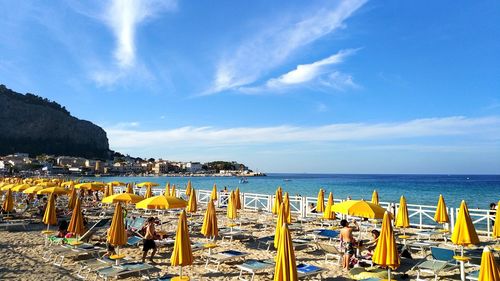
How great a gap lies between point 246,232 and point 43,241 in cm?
715

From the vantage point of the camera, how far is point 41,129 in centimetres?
14688

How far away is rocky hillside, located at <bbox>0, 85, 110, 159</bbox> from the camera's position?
134 m

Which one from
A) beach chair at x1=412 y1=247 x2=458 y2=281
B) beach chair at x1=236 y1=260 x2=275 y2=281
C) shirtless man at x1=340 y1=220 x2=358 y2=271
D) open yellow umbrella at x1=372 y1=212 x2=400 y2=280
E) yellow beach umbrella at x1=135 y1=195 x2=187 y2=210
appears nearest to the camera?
open yellow umbrella at x1=372 y1=212 x2=400 y2=280

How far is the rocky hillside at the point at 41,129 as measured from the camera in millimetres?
134125

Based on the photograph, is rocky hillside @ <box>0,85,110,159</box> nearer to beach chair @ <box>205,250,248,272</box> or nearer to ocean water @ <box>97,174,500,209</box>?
ocean water @ <box>97,174,500,209</box>

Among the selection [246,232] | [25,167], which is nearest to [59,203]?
[246,232]

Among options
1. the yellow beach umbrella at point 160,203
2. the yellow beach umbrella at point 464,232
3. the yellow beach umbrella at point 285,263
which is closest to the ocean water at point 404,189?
the yellow beach umbrella at point 464,232

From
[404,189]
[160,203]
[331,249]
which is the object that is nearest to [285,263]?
[331,249]

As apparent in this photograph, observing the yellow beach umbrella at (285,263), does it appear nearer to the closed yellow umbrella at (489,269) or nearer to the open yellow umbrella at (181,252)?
the open yellow umbrella at (181,252)

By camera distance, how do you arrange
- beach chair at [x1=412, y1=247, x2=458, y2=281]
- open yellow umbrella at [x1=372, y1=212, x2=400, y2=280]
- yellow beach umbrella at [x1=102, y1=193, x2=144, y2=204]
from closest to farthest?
1. open yellow umbrella at [x1=372, y1=212, x2=400, y2=280]
2. beach chair at [x1=412, y1=247, x2=458, y2=281]
3. yellow beach umbrella at [x1=102, y1=193, x2=144, y2=204]

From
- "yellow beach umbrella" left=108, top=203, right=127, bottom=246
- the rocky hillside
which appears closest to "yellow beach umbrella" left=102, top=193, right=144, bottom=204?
"yellow beach umbrella" left=108, top=203, right=127, bottom=246

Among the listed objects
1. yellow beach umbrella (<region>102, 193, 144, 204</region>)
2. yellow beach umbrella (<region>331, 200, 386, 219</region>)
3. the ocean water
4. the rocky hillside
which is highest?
the rocky hillside

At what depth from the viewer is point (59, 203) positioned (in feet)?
77.5

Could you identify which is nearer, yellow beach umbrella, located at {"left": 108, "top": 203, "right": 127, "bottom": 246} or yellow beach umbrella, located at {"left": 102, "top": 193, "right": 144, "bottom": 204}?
yellow beach umbrella, located at {"left": 108, "top": 203, "right": 127, "bottom": 246}
